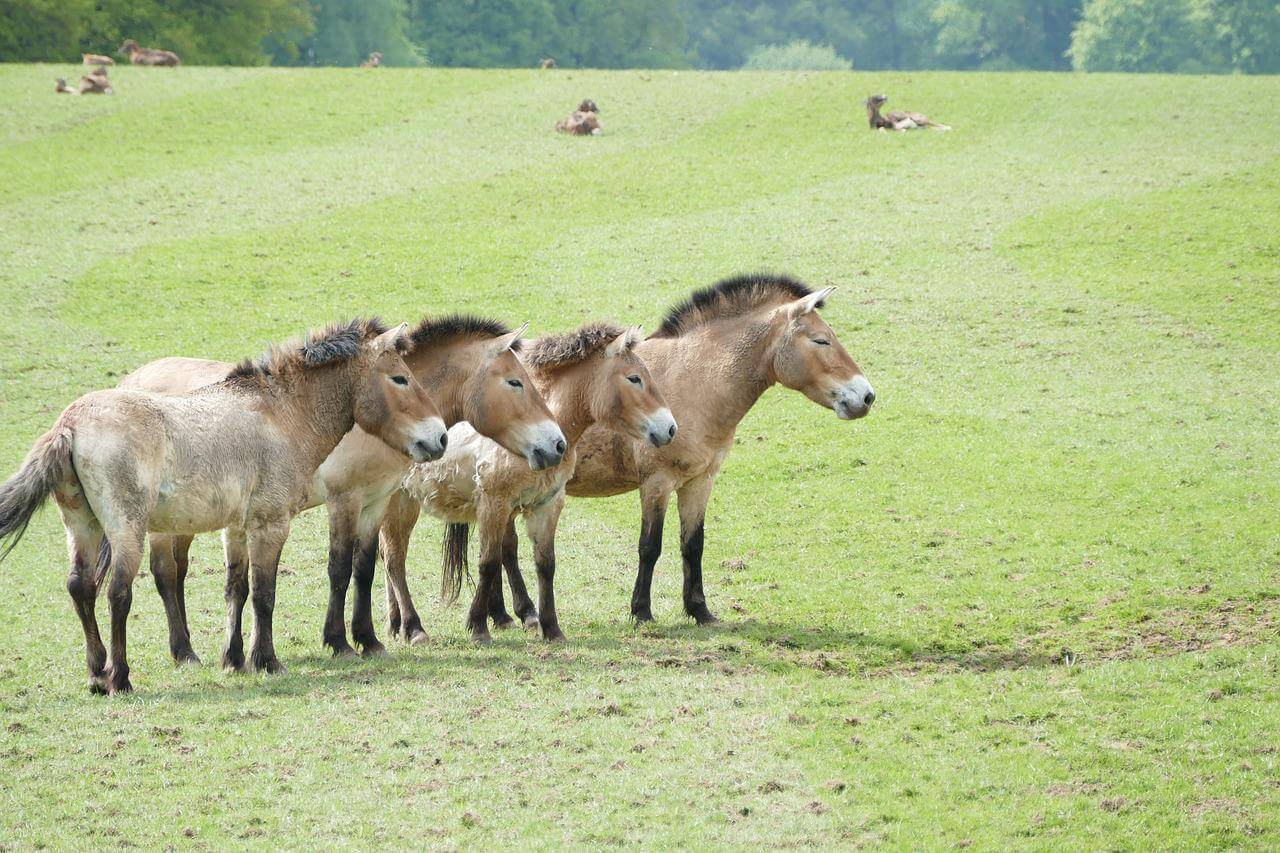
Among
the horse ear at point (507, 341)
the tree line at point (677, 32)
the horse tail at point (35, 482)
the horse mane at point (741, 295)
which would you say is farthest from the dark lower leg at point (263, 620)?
the tree line at point (677, 32)

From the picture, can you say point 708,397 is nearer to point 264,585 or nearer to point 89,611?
point 264,585

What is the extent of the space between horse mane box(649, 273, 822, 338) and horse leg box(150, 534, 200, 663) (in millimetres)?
5052

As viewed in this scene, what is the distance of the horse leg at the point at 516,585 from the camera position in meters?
12.6

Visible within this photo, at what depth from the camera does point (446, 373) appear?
1138cm

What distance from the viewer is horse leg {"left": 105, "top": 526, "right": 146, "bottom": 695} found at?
9498 mm

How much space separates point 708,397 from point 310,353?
3.64 meters

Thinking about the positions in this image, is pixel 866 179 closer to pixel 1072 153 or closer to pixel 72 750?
pixel 1072 153

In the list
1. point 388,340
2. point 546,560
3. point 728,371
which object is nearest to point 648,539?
point 546,560

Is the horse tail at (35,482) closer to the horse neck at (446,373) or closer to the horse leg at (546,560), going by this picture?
the horse neck at (446,373)

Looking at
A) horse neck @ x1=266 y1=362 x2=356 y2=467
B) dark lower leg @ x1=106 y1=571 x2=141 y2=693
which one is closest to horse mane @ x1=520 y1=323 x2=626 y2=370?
horse neck @ x1=266 y1=362 x2=356 y2=467

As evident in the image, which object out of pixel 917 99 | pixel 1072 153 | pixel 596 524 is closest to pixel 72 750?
pixel 596 524

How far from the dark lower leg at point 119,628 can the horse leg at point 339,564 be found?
69.6 inches

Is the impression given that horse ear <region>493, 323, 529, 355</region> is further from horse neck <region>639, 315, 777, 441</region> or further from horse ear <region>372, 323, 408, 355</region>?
horse neck <region>639, 315, 777, 441</region>

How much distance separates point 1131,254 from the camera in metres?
26.2
